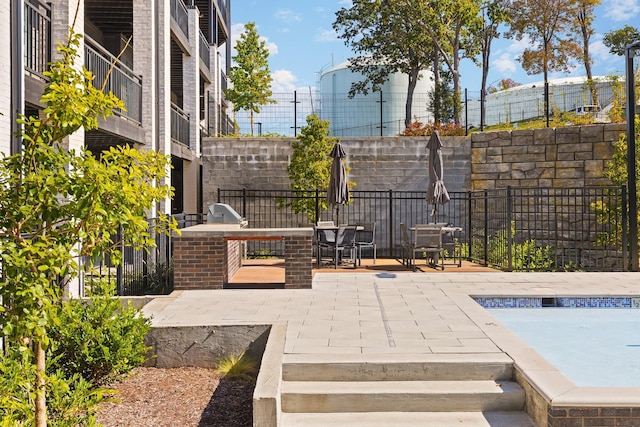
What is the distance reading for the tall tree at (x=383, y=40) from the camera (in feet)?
77.4

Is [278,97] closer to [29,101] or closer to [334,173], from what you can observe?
[334,173]

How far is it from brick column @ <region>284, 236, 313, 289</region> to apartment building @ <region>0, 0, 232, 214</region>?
8.99 feet

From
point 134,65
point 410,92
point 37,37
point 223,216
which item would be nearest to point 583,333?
point 223,216

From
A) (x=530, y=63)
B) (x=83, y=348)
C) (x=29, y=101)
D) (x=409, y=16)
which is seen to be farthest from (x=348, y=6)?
(x=83, y=348)

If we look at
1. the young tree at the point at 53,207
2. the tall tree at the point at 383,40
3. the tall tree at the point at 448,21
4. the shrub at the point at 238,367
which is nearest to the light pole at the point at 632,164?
the shrub at the point at 238,367

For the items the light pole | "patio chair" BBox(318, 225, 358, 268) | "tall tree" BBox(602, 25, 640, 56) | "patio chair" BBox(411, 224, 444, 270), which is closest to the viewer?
the light pole

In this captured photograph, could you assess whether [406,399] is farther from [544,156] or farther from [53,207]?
[544,156]

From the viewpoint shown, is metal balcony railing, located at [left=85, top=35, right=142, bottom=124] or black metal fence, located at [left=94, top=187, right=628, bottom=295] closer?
metal balcony railing, located at [left=85, top=35, right=142, bottom=124]

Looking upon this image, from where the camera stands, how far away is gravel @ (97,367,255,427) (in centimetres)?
444

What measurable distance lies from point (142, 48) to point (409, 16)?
13023mm

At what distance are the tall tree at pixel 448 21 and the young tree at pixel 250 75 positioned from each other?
607 cm

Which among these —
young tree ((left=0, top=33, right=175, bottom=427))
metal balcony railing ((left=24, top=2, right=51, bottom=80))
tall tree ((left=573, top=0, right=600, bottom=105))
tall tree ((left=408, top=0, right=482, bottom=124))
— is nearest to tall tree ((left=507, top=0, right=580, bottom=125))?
tall tree ((left=573, top=0, right=600, bottom=105))

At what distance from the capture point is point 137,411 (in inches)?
182

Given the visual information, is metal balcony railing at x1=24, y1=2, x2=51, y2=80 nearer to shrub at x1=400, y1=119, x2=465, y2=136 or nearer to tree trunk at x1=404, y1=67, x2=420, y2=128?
shrub at x1=400, y1=119, x2=465, y2=136
